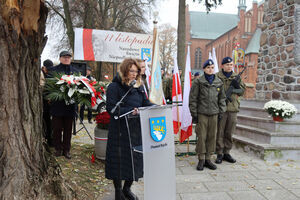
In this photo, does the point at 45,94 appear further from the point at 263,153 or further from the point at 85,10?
the point at 85,10

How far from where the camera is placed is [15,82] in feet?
8.02

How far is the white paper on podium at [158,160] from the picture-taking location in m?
2.59

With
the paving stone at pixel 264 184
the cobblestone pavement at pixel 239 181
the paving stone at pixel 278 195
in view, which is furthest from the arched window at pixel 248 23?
the paving stone at pixel 278 195

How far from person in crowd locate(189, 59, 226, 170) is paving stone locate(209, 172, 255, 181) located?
257 mm

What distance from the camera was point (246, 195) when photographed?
11.6 ft

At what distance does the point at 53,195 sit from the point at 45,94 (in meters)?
1.97

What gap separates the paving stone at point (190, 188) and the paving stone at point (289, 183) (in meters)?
1.31

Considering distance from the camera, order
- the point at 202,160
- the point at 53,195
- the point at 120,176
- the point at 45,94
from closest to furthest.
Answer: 1. the point at 53,195
2. the point at 120,176
3. the point at 45,94
4. the point at 202,160

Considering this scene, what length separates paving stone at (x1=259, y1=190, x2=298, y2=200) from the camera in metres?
3.46

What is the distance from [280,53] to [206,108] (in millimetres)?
4485

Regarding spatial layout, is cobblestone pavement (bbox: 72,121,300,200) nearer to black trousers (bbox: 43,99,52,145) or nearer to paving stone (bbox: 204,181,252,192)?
paving stone (bbox: 204,181,252,192)

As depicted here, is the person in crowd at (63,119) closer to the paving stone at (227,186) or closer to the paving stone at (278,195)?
the paving stone at (227,186)

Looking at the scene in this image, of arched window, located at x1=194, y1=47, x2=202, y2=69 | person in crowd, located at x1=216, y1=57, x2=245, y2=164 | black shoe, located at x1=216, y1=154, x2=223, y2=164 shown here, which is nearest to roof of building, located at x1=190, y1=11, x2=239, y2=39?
arched window, located at x1=194, y1=47, x2=202, y2=69

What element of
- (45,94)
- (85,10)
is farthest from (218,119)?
(85,10)
